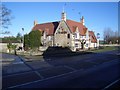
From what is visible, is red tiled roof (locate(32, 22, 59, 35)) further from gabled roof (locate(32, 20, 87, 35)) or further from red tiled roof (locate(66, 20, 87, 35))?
red tiled roof (locate(66, 20, 87, 35))

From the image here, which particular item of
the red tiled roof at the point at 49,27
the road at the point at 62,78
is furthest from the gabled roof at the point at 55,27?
the road at the point at 62,78

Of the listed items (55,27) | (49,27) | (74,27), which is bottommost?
(74,27)

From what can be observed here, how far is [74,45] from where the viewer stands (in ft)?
235

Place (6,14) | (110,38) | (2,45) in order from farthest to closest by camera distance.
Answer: (110,38) → (2,45) → (6,14)

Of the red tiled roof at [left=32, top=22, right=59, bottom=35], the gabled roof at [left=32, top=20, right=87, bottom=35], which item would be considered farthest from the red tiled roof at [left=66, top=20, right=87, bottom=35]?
the red tiled roof at [left=32, top=22, right=59, bottom=35]

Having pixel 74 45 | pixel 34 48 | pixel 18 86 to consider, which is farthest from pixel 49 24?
pixel 18 86

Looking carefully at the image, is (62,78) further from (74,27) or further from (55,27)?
(55,27)

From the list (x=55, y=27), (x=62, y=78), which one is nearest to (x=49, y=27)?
(x=55, y=27)

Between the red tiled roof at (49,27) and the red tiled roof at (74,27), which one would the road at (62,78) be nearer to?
the red tiled roof at (74,27)

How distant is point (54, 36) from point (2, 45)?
677 inches

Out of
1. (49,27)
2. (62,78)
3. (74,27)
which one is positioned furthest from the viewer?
(49,27)

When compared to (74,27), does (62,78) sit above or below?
below

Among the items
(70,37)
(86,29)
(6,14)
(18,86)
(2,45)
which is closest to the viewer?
(18,86)

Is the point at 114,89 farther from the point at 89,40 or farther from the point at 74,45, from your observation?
the point at 89,40
